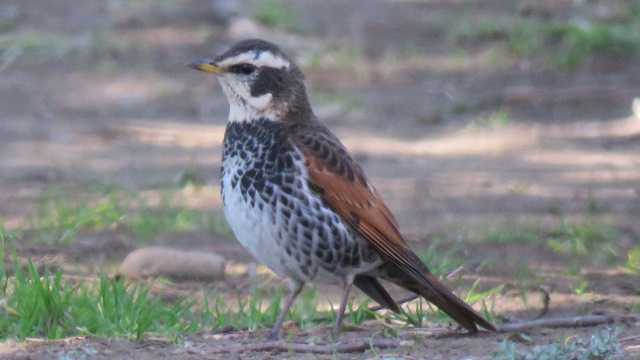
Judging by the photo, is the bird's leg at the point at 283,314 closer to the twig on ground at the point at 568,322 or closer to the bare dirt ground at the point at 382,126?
the bare dirt ground at the point at 382,126

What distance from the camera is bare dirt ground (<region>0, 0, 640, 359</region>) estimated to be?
8.52 m

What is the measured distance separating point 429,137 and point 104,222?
377cm

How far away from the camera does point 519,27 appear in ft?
49.5

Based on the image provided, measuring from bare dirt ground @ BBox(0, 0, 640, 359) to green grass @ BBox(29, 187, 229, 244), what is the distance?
14cm

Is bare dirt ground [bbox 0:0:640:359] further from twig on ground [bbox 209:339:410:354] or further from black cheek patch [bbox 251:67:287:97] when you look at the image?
black cheek patch [bbox 251:67:287:97]

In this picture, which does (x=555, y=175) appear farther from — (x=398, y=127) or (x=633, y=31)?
(x=633, y=31)

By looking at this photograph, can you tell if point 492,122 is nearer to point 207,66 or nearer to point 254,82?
point 254,82

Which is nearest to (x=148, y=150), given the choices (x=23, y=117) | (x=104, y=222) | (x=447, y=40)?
(x=23, y=117)

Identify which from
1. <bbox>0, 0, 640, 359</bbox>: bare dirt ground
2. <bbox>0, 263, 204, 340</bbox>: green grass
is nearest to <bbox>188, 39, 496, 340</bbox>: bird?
<bbox>0, 0, 640, 359</bbox>: bare dirt ground

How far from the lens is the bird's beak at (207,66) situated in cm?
638

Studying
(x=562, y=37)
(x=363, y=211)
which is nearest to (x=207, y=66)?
(x=363, y=211)

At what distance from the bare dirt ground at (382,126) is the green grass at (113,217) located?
0.44 ft

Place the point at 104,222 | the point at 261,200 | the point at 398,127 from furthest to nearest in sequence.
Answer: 1. the point at 398,127
2. the point at 104,222
3. the point at 261,200

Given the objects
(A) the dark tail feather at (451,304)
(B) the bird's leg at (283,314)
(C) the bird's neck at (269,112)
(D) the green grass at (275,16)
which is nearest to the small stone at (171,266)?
(B) the bird's leg at (283,314)
